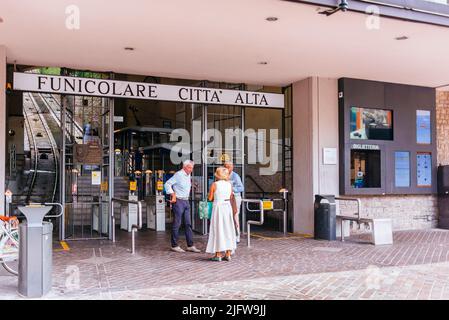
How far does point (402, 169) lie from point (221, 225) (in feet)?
19.6

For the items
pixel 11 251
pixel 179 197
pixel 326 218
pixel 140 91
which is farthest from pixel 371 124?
pixel 11 251

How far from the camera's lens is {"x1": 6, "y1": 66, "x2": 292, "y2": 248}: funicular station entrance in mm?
9836

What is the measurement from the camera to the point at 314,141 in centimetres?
Result: 1066

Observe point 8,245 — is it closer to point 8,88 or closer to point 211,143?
point 8,88

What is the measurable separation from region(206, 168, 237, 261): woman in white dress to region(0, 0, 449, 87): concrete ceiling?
253 cm

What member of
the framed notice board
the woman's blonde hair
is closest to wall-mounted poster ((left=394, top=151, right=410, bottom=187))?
the framed notice board

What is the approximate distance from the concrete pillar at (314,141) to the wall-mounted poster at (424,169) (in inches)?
95.5

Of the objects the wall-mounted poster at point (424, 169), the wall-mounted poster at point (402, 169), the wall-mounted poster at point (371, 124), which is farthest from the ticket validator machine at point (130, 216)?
the wall-mounted poster at point (424, 169)

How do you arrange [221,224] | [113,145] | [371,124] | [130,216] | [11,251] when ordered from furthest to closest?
[130,216], [371,124], [113,145], [221,224], [11,251]

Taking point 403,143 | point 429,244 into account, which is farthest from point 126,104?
point 429,244

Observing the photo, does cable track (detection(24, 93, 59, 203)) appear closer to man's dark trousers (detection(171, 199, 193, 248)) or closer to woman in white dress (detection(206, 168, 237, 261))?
man's dark trousers (detection(171, 199, 193, 248))

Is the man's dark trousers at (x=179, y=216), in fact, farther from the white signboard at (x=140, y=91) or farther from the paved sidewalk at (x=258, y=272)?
the white signboard at (x=140, y=91)

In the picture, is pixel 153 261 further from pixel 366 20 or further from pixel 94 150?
pixel 366 20
